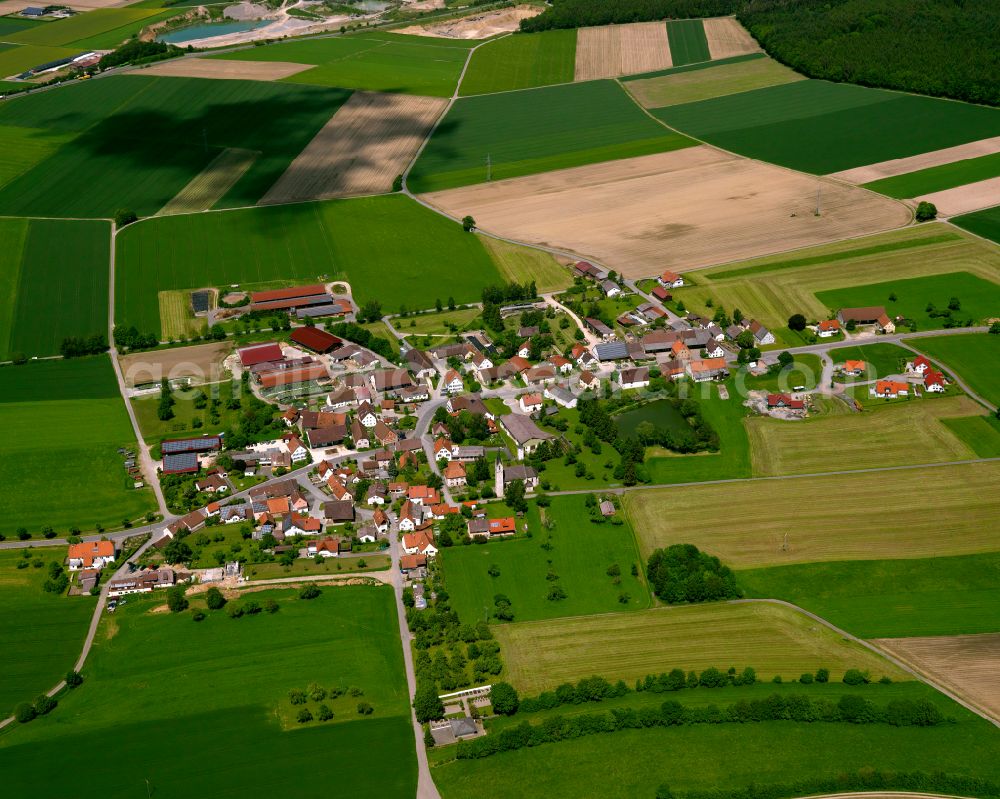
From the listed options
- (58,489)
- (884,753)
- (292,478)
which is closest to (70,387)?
(58,489)

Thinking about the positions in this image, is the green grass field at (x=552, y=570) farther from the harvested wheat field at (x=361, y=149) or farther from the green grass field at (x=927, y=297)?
the harvested wheat field at (x=361, y=149)

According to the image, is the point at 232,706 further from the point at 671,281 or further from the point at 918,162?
the point at 918,162

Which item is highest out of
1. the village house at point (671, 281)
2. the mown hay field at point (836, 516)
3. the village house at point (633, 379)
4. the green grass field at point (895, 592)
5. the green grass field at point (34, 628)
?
the village house at point (671, 281)

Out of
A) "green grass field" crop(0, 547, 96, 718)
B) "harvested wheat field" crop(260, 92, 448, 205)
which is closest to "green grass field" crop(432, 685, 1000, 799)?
"green grass field" crop(0, 547, 96, 718)

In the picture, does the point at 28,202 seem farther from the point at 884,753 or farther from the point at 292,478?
the point at 884,753

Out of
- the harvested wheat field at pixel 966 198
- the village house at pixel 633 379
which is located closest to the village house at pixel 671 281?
the village house at pixel 633 379

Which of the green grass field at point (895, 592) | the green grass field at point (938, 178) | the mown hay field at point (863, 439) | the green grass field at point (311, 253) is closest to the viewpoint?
the green grass field at point (895, 592)
